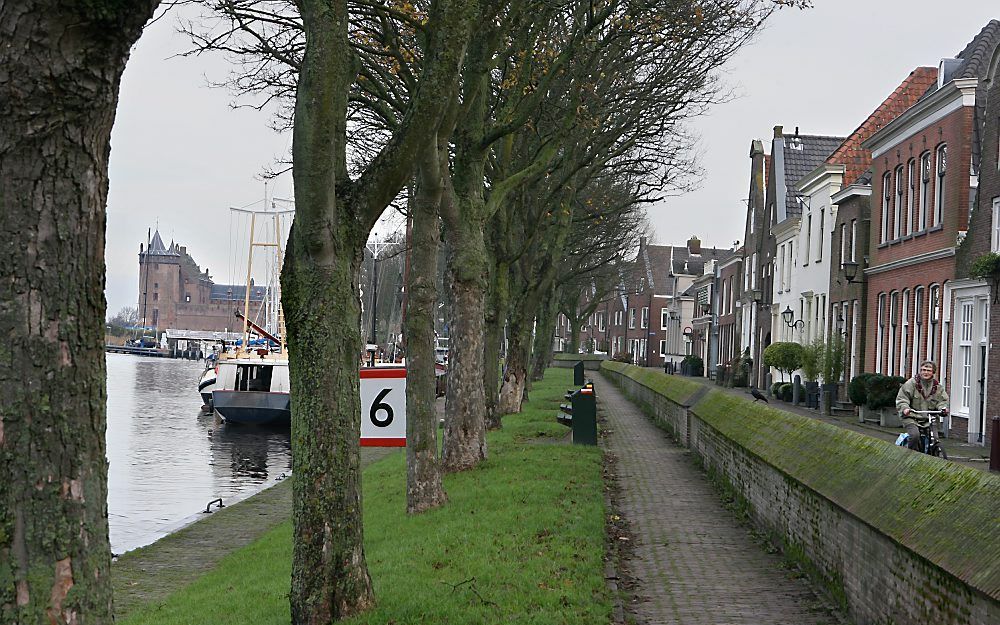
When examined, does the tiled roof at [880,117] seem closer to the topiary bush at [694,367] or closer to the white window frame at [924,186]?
the white window frame at [924,186]

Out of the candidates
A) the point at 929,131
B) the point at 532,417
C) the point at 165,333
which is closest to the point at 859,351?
the point at 929,131

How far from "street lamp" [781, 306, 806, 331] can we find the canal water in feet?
69.2

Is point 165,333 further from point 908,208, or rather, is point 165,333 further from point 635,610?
point 635,610

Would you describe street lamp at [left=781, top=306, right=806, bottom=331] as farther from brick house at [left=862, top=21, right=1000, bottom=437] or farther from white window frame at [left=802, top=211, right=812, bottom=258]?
brick house at [left=862, top=21, right=1000, bottom=437]

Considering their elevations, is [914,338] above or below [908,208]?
below

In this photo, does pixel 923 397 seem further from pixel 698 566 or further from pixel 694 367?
pixel 694 367

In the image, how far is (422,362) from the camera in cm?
1297

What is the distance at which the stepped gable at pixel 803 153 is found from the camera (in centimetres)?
5447

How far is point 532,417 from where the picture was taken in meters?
28.7

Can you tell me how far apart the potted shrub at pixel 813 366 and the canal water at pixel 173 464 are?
17717mm

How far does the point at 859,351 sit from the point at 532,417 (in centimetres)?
1356

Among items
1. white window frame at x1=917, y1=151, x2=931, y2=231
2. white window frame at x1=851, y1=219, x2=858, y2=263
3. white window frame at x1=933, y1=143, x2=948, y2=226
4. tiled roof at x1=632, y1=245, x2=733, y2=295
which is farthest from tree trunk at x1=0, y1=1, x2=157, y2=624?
tiled roof at x1=632, y1=245, x2=733, y2=295

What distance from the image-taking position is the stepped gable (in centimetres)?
5447

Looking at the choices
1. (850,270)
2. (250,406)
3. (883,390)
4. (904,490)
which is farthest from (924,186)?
(904,490)
